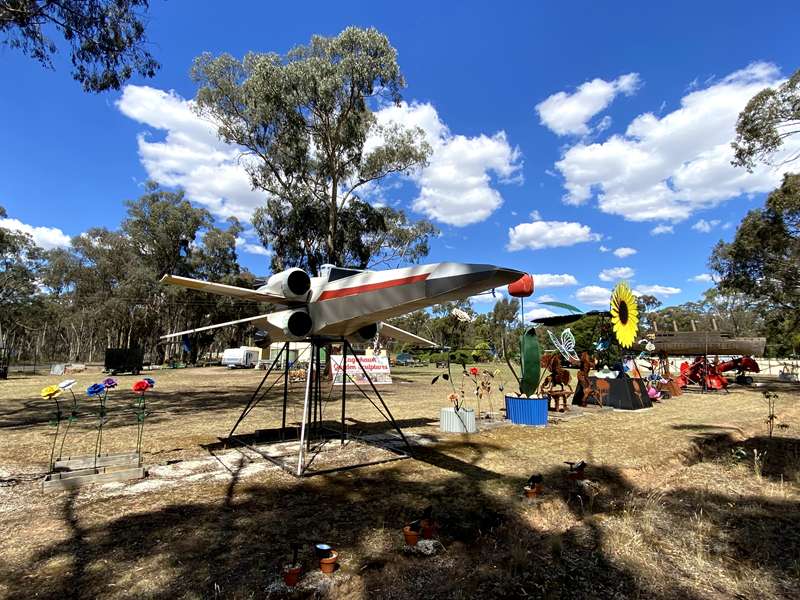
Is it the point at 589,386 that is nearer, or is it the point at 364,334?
the point at 364,334

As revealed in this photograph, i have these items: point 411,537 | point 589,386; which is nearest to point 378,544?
point 411,537

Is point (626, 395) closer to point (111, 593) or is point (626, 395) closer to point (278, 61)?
point (111, 593)

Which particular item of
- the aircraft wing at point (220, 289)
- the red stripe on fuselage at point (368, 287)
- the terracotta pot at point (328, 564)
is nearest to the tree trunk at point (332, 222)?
the aircraft wing at point (220, 289)

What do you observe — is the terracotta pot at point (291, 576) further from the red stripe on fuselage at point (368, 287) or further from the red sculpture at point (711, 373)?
the red sculpture at point (711, 373)

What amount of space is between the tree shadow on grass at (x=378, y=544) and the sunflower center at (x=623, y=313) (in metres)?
8.40

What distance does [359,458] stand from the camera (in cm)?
785

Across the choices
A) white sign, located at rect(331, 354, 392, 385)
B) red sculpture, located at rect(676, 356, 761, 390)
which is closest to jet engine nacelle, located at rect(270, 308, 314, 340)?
white sign, located at rect(331, 354, 392, 385)

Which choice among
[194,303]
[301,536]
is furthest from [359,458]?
[194,303]

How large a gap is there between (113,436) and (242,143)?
17571mm

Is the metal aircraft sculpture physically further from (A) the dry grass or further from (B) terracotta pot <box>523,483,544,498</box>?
(B) terracotta pot <box>523,483,544,498</box>

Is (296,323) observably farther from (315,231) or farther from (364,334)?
(315,231)

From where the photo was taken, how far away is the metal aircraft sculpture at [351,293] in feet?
16.0

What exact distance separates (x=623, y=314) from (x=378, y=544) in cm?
1224

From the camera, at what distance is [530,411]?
1155 cm
